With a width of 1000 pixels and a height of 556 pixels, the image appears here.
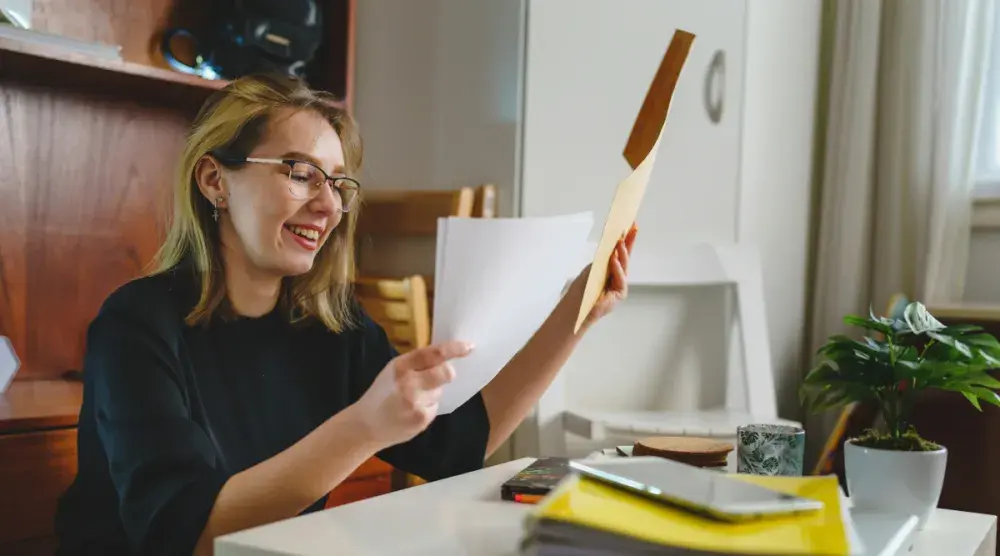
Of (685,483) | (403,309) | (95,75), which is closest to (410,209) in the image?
(403,309)

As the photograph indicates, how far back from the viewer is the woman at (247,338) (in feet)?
3.08

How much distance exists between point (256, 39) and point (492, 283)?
1.36m

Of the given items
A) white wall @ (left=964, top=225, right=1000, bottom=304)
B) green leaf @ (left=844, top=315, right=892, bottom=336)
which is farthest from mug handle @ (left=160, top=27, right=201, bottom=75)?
white wall @ (left=964, top=225, right=1000, bottom=304)

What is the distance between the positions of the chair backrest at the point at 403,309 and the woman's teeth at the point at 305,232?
81 cm

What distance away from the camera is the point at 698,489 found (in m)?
0.68

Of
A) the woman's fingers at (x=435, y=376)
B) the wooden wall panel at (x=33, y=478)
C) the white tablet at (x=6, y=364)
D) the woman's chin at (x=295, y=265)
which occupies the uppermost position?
the woman's chin at (x=295, y=265)

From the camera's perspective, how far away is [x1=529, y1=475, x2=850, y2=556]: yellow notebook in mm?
574

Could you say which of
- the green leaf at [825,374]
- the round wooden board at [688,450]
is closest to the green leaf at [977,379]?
the green leaf at [825,374]

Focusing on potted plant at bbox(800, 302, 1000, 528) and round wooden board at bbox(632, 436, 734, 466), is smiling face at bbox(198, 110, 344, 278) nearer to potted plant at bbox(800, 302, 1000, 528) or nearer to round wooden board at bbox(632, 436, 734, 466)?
round wooden board at bbox(632, 436, 734, 466)

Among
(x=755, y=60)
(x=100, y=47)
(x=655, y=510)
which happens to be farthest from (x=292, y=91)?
(x=755, y=60)

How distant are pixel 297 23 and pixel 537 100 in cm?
56

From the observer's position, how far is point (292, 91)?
118 centimetres

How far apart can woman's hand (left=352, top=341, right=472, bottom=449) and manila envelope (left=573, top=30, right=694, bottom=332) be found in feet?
0.45

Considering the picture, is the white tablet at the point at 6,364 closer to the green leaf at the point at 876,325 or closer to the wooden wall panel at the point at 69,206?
the wooden wall panel at the point at 69,206
